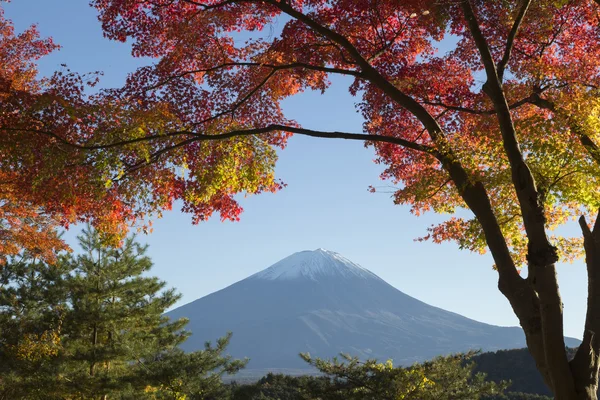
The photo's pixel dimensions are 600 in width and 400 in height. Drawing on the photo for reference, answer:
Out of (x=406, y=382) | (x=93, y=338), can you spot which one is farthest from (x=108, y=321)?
(x=406, y=382)

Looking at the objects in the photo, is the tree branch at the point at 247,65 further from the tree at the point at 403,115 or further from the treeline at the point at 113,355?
the treeline at the point at 113,355

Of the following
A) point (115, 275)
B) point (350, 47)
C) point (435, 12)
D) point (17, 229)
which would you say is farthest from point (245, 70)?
point (115, 275)

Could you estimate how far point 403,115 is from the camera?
11000 millimetres

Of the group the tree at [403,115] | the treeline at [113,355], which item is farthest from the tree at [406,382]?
the tree at [403,115]

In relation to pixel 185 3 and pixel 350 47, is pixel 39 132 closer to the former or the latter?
pixel 185 3

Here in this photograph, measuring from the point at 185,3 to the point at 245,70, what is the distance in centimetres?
146

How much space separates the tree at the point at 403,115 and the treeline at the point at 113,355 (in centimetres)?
405

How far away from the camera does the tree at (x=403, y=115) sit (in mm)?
7723

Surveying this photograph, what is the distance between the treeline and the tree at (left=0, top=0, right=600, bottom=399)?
405 cm

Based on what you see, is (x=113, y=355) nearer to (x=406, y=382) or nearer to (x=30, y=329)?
(x=30, y=329)

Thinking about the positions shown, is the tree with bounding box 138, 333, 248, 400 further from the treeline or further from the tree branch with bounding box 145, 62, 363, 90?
the tree branch with bounding box 145, 62, 363, 90

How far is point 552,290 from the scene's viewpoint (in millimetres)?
6902

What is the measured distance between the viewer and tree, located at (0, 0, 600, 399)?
7.72 m

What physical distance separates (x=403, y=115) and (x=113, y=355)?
1103 centimetres
